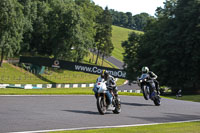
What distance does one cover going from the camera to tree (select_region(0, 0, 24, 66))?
184 feet

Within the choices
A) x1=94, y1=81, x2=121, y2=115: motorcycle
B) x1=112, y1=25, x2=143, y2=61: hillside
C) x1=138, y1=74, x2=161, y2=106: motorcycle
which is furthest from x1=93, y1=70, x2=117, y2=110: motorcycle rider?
x1=112, y1=25, x2=143, y2=61: hillside

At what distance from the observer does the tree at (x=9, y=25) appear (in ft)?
184

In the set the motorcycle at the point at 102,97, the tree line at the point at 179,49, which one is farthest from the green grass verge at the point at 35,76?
the motorcycle at the point at 102,97

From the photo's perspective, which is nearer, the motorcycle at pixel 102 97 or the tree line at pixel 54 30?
the motorcycle at pixel 102 97

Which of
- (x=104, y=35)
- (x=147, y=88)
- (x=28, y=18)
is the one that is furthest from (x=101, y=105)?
(x=104, y=35)

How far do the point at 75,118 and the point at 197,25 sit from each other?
1321 inches

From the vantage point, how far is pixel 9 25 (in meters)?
57.3

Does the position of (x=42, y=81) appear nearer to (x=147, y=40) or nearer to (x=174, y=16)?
(x=147, y=40)

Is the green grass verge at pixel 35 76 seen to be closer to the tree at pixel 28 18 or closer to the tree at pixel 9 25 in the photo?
the tree at pixel 9 25

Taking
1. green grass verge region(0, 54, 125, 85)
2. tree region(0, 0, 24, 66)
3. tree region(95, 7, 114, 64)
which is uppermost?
tree region(95, 7, 114, 64)

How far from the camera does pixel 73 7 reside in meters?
74.1

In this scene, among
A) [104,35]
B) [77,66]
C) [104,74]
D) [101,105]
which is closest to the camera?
[101,105]

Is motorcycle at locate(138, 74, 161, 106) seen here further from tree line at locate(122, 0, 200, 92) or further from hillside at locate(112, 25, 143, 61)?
hillside at locate(112, 25, 143, 61)

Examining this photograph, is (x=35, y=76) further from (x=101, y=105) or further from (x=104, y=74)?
(x=101, y=105)
